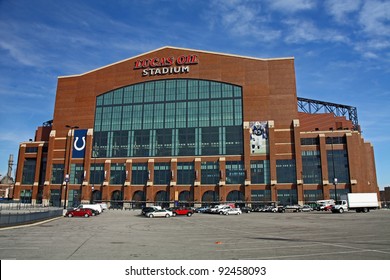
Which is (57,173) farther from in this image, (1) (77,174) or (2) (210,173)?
(2) (210,173)

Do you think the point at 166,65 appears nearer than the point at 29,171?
Yes

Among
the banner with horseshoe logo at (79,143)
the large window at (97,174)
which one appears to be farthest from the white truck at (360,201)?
the banner with horseshoe logo at (79,143)

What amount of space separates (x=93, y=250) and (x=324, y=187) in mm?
75642

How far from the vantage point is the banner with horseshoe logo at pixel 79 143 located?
9300 centimetres

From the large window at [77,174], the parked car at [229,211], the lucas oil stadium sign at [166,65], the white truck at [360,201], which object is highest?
the lucas oil stadium sign at [166,65]

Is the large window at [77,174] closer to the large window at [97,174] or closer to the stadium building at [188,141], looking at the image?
the stadium building at [188,141]

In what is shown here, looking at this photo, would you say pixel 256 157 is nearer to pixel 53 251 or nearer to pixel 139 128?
pixel 139 128

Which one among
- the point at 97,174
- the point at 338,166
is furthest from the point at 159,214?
the point at 338,166

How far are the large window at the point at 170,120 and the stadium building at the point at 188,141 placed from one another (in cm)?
29

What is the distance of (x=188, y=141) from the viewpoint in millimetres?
88625

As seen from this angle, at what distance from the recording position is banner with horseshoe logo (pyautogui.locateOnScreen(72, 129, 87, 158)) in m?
93.0

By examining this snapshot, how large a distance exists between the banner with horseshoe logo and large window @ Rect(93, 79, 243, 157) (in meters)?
3.48

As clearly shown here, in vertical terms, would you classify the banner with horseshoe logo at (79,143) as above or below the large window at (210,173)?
above

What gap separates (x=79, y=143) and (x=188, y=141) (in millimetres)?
32452
